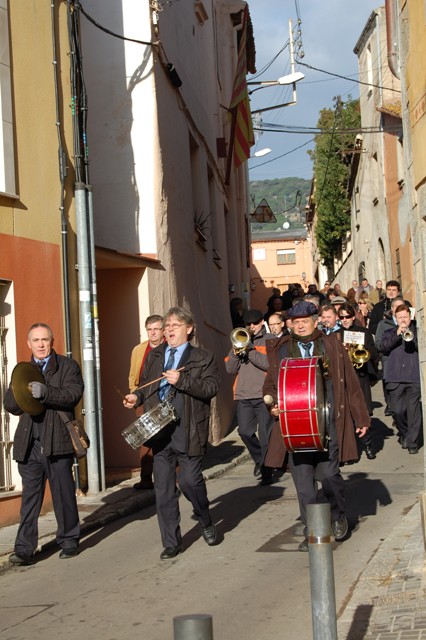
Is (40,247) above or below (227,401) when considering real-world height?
above

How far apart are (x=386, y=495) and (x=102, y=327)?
4960 millimetres

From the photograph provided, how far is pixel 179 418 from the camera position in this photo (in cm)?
796

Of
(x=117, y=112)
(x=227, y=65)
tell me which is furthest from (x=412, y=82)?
(x=227, y=65)

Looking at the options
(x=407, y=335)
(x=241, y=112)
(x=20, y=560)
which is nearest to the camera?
(x=20, y=560)

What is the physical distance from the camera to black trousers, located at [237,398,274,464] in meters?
11.8

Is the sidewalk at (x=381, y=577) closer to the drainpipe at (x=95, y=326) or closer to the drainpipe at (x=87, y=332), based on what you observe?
the drainpipe at (x=87, y=332)

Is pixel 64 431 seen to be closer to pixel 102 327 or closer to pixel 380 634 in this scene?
pixel 380 634

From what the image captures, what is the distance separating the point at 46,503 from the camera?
34.3 feet

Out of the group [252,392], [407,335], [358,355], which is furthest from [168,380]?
[407,335]

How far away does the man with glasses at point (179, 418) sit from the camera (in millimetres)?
7863

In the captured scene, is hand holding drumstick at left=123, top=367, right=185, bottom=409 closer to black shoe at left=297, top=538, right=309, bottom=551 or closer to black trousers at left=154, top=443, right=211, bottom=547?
black trousers at left=154, top=443, right=211, bottom=547

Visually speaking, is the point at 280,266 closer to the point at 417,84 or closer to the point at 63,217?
the point at 63,217

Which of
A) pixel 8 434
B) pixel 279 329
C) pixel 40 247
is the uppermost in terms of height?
pixel 40 247

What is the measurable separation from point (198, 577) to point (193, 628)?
4.43 metres
